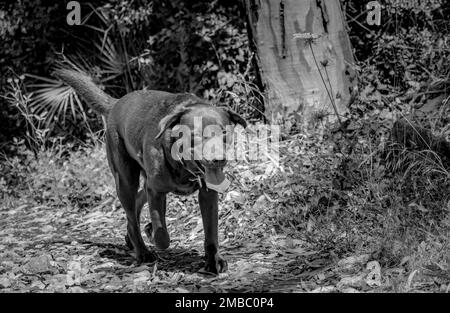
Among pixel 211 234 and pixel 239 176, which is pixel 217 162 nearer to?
pixel 211 234

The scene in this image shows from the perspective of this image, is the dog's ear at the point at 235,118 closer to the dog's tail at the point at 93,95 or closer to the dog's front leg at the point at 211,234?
the dog's front leg at the point at 211,234

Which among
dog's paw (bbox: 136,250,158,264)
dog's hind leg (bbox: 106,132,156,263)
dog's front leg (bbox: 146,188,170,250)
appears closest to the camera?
dog's front leg (bbox: 146,188,170,250)

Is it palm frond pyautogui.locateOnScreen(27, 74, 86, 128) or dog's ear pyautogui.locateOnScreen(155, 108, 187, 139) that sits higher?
dog's ear pyautogui.locateOnScreen(155, 108, 187, 139)

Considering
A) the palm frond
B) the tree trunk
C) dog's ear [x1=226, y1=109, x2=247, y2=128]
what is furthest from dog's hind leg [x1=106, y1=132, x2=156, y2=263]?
the palm frond

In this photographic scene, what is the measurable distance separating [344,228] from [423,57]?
3.05 m

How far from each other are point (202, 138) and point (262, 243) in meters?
1.46

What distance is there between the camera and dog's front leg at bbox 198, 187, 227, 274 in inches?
210

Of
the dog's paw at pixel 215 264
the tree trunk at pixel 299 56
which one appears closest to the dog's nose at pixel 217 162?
the dog's paw at pixel 215 264

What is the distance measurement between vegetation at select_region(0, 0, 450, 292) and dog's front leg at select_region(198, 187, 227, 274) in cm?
12

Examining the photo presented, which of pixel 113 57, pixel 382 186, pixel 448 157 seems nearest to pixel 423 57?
pixel 448 157

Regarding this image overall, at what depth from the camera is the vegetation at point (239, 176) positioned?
16.8 feet

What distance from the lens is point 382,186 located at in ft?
18.3

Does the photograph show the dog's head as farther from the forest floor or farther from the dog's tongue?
the forest floor

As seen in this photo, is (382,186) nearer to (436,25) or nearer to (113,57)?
(436,25)
